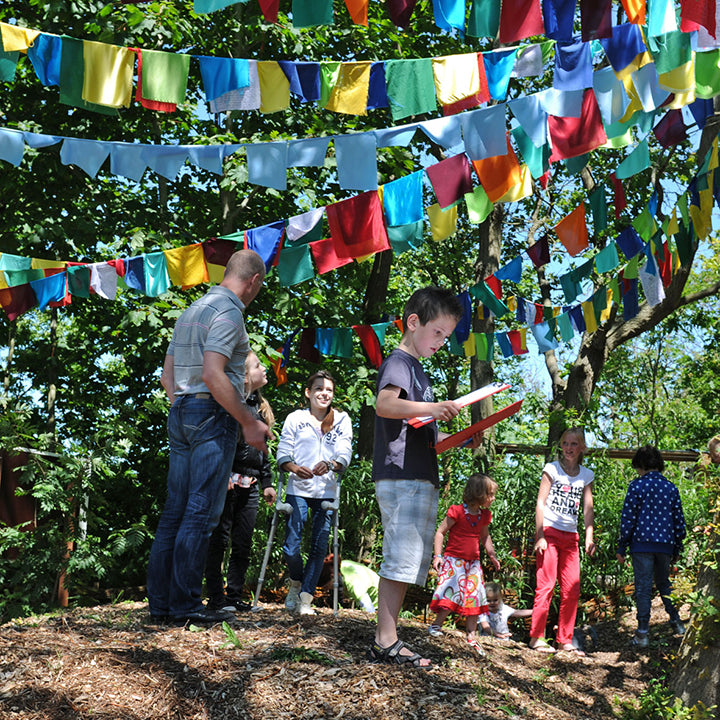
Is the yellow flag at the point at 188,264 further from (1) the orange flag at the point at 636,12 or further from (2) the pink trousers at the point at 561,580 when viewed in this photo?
(1) the orange flag at the point at 636,12

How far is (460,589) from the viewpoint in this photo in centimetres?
560

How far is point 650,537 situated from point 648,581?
1.16 ft

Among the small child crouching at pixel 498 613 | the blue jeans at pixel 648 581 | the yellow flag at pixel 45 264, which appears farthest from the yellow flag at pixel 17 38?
the blue jeans at pixel 648 581

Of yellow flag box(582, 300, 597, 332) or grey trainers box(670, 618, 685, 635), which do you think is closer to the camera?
grey trainers box(670, 618, 685, 635)

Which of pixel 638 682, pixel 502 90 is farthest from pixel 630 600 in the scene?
pixel 502 90

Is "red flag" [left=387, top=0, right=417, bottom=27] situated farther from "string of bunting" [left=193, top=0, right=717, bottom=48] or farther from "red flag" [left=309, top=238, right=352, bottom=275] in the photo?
"red flag" [left=309, top=238, right=352, bottom=275]

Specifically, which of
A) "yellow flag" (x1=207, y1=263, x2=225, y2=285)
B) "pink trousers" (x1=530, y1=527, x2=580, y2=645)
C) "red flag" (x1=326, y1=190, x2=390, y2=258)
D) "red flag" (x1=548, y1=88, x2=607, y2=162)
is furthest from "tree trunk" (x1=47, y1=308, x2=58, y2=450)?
"red flag" (x1=548, y1=88, x2=607, y2=162)

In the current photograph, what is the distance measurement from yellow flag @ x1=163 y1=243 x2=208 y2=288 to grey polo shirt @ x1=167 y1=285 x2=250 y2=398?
9.13 feet

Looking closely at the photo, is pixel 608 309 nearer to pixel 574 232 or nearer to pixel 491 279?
pixel 491 279

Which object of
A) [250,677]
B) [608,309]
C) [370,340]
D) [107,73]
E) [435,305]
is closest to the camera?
[250,677]

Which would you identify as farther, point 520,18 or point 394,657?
point 520,18

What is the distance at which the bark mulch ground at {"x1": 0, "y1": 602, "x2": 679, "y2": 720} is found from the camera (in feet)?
10.5

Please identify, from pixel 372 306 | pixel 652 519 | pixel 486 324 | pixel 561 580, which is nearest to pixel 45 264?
pixel 486 324

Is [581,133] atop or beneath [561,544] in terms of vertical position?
atop
